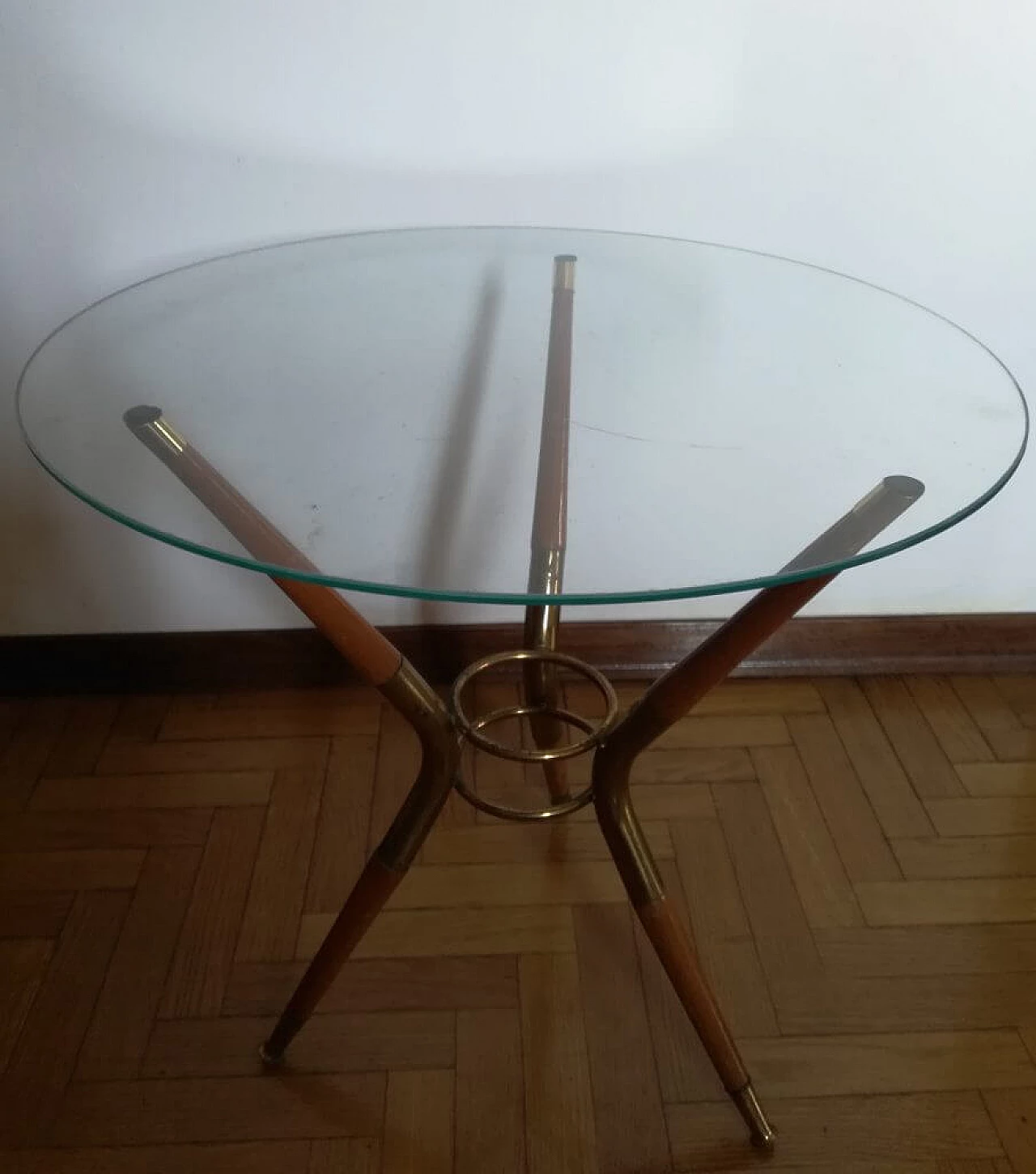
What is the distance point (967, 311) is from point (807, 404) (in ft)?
1.66

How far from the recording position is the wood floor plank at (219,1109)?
106cm

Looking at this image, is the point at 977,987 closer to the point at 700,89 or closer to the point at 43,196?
the point at 700,89

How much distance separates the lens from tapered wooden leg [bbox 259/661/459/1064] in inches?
35.2

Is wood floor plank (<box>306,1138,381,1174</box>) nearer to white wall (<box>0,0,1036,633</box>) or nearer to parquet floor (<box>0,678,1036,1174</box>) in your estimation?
parquet floor (<box>0,678,1036,1174</box>)

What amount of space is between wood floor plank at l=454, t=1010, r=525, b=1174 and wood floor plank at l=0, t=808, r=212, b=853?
0.46 metres

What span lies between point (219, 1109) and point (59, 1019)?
0.73ft

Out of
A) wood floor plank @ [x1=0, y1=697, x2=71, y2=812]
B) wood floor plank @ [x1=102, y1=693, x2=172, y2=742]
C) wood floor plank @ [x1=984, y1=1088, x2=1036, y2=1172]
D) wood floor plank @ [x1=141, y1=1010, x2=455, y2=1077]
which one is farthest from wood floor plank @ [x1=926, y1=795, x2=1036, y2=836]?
wood floor plank @ [x1=0, y1=697, x2=71, y2=812]

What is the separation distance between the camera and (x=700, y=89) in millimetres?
1171

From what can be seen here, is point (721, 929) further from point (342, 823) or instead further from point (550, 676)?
point (342, 823)

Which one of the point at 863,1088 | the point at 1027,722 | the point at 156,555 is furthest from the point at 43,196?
the point at 1027,722

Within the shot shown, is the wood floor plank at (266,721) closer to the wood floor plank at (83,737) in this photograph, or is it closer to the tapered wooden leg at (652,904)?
the wood floor plank at (83,737)

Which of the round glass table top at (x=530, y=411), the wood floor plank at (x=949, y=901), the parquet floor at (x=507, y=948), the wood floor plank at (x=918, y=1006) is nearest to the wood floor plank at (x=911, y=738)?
the parquet floor at (x=507, y=948)

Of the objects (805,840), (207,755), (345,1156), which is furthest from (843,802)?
(207,755)

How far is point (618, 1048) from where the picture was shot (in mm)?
1141
